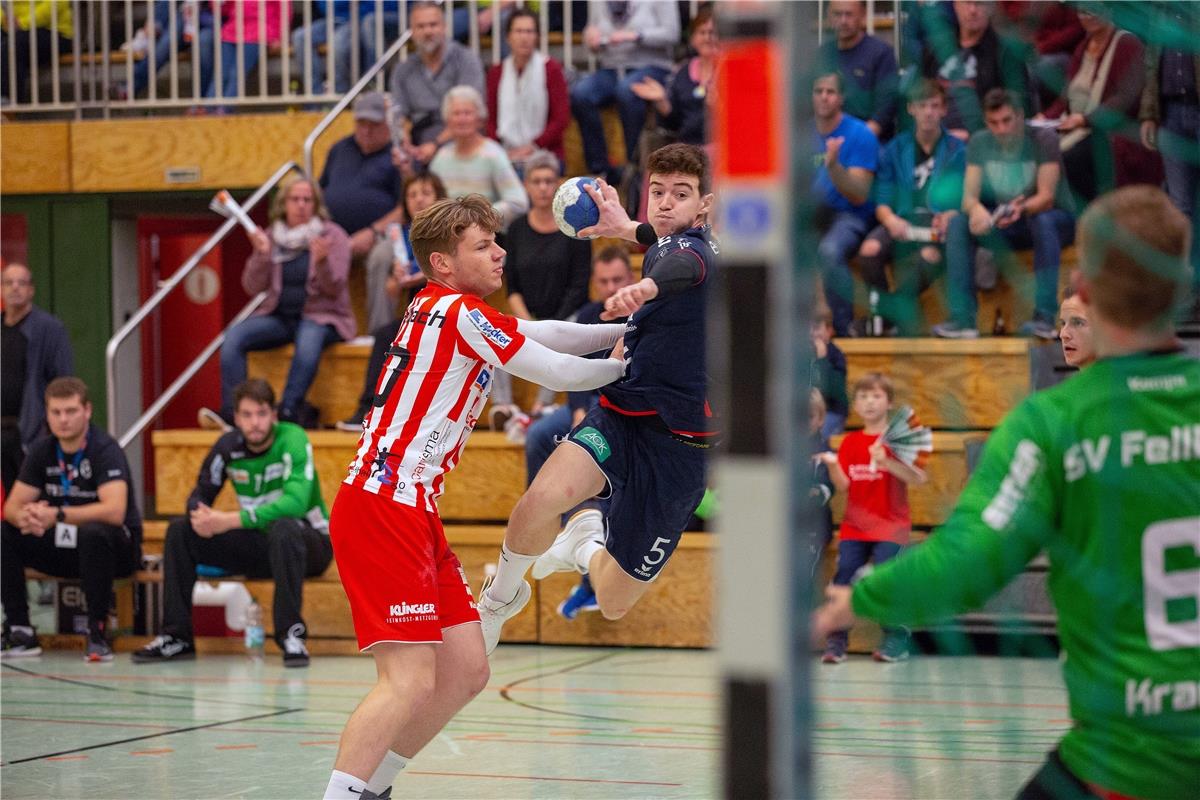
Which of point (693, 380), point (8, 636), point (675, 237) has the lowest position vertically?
point (8, 636)

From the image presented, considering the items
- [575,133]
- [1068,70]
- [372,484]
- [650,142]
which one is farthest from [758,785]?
[575,133]

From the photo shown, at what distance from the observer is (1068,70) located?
725 centimetres

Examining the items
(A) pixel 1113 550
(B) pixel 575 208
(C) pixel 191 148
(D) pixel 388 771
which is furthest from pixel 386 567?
(C) pixel 191 148

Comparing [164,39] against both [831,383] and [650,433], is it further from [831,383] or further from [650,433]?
[650,433]

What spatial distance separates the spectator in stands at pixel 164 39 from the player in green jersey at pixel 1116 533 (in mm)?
10878

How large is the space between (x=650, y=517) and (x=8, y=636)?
573cm

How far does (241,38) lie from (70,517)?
4796 mm

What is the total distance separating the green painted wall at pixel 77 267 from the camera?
1284 cm

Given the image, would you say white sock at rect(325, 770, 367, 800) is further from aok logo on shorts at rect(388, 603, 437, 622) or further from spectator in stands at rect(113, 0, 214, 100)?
spectator in stands at rect(113, 0, 214, 100)

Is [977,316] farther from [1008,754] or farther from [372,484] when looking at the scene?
[372,484]

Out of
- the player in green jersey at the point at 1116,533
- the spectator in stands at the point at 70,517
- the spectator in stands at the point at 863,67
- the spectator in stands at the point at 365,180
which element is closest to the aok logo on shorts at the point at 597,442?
the player in green jersey at the point at 1116,533

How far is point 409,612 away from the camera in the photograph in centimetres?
415

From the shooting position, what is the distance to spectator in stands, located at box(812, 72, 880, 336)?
6.29 meters

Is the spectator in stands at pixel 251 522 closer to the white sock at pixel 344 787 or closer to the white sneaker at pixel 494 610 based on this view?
the white sneaker at pixel 494 610
